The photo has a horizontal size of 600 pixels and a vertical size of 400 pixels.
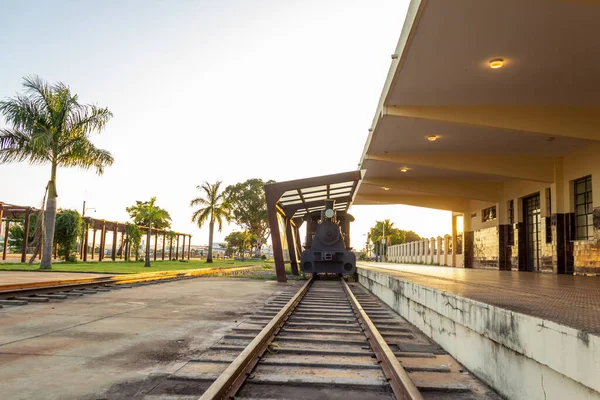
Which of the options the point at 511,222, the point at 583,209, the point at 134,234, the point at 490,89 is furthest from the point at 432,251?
the point at 490,89

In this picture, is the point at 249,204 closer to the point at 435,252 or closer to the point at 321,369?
the point at 435,252

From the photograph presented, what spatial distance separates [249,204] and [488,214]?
4227cm

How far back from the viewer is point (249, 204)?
6191cm

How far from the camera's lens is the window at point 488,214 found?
22.2m

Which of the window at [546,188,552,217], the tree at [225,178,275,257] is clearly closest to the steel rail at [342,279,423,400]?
the window at [546,188,552,217]

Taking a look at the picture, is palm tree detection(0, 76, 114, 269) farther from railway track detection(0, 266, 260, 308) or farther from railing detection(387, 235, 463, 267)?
railing detection(387, 235, 463, 267)

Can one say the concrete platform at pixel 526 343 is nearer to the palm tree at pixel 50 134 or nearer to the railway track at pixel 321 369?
the railway track at pixel 321 369

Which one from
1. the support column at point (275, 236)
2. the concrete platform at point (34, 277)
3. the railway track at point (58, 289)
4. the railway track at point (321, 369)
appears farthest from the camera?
the support column at point (275, 236)

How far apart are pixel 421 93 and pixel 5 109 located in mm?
18436

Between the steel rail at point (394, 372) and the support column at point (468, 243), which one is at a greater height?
the support column at point (468, 243)

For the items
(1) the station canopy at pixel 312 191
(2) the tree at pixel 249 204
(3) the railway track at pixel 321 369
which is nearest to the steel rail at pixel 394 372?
(3) the railway track at pixel 321 369

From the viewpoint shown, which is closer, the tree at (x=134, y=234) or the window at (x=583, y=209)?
the window at (x=583, y=209)

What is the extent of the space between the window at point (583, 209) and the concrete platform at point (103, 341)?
10.6 meters

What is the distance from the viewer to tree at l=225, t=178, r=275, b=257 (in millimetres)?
61562
